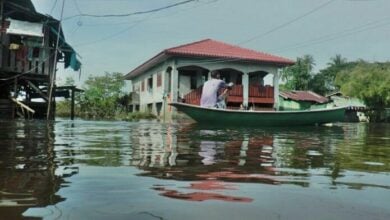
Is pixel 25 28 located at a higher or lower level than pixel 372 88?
higher

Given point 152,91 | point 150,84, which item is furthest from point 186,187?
point 150,84

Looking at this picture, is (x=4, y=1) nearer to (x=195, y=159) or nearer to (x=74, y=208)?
(x=195, y=159)

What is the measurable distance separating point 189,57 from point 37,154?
22627mm

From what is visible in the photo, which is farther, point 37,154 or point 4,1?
point 4,1

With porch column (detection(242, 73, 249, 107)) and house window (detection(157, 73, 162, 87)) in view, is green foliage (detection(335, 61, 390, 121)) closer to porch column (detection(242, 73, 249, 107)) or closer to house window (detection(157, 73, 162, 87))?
porch column (detection(242, 73, 249, 107))

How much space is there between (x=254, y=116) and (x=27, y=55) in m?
11.9

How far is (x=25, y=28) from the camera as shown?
20.3m

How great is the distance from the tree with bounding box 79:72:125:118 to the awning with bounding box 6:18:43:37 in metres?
15.1

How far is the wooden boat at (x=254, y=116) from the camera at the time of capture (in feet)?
48.3

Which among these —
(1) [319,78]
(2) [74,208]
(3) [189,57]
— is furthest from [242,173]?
(1) [319,78]

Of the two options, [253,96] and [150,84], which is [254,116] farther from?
[150,84]

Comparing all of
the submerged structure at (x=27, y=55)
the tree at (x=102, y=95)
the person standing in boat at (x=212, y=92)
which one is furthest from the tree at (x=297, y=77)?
the person standing in boat at (x=212, y=92)

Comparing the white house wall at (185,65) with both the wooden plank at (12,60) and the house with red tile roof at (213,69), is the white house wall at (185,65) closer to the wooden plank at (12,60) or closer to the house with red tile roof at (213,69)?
the house with red tile roof at (213,69)

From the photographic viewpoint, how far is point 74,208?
2.39 metres
